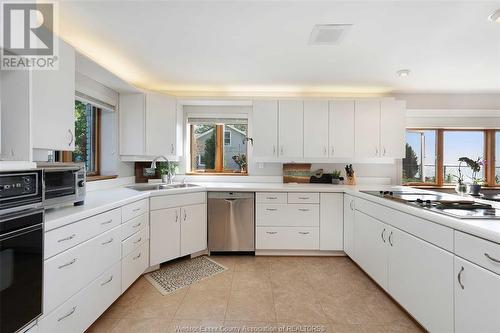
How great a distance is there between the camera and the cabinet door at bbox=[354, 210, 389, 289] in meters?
2.19

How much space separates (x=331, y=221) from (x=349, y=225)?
0.24 m

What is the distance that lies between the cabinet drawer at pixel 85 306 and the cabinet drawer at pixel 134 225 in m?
0.26

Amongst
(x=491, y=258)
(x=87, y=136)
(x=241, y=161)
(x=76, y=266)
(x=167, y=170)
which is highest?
(x=87, y=136)

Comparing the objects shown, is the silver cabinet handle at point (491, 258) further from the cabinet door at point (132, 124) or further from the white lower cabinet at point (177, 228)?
the cabinet door at point (132, 124)

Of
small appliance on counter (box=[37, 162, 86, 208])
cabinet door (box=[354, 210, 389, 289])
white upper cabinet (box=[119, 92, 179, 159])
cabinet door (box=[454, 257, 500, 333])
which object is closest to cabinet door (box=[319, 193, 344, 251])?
cabinet door (box=[354, 210, 389, 289])

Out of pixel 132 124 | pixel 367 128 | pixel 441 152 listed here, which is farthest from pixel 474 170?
pixel 132 124

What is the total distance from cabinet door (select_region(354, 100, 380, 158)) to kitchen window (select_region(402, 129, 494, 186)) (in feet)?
2.56

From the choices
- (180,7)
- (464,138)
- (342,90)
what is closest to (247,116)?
(342,90)

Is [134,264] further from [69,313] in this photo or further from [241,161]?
[241,161]

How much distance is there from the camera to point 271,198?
123 inches

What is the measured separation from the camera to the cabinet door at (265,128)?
3.42m

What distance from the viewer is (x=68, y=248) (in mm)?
1506

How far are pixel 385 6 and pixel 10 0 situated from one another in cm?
230

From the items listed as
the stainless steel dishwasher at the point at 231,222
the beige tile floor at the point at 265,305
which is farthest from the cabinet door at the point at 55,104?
the stainless steel dishwasher at the point at 231,222
